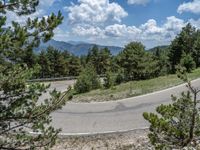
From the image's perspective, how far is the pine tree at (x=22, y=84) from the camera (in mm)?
7160

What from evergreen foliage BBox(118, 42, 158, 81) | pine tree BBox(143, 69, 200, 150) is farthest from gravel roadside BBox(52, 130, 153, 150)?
evergreen foliage BBox(118, 42, 158, 81)

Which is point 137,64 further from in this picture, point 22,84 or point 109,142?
point 22,84

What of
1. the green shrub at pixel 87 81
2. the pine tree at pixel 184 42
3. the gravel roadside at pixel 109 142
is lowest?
the gravel roadside at pixel 109 142

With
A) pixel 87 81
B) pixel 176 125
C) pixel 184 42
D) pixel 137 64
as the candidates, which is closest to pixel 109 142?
pixel 176 125

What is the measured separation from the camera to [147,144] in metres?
12.3

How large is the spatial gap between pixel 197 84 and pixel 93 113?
11.6 meters

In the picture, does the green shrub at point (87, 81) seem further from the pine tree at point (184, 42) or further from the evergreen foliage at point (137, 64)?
the pine tree at point (184, 42)

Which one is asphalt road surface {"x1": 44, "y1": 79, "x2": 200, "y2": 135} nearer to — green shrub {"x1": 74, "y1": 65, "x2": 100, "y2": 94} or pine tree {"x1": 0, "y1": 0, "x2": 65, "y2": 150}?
pine tree {"x1": 0, "y1": 0, "x2": 65, "y2": 150}

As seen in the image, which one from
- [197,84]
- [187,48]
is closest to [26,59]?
[197,84]

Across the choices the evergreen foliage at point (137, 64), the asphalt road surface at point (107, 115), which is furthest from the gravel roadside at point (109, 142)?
the evergreen foliage at point (137, 64)

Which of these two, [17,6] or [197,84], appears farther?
[197,84]

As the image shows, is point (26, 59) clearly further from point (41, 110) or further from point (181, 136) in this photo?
point (181, 136)

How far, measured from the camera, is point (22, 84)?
25.0ft

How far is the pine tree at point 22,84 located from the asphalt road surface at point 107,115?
288 inches
